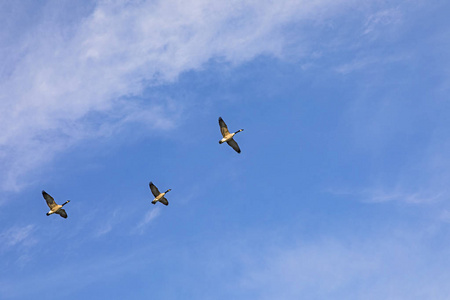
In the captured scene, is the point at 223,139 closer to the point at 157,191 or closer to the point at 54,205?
the point at 157,191

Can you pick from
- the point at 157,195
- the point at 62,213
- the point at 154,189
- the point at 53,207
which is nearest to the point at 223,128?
the point at 154,189

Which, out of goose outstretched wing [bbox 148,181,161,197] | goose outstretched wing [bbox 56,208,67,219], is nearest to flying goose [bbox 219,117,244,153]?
goose outstretched wing [bbox 148,181,161,197]

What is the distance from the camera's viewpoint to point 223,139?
144250mm

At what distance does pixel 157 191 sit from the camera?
154250 millimetres

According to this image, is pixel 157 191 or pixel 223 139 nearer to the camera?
pixel 223 139

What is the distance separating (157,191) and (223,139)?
2164cm

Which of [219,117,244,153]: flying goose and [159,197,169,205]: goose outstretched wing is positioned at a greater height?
[219,117,244,153]: flying goose

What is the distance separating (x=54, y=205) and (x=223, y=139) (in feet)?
134

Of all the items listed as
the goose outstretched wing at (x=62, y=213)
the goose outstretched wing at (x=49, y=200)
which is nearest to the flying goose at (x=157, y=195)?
the goose outstretched wing at (x=62, y=213)

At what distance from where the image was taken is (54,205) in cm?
14975

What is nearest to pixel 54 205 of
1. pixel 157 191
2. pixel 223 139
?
pixel 157 191

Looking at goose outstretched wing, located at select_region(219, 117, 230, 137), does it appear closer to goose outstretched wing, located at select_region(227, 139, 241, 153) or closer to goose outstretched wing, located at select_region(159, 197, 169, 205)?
goose outstretched wing, located at select_region(227, 139, 241, 153)

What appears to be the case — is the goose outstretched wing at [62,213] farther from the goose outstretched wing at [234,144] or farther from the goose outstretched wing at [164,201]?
the goose outstretched wing at [234,144]

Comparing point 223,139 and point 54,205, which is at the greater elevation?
point 223,139
